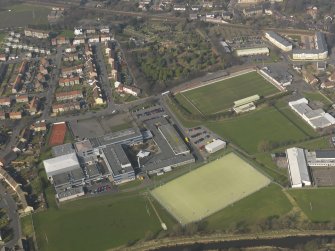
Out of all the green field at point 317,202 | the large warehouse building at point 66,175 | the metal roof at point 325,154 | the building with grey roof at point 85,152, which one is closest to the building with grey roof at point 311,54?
the metal roof at point 325,154

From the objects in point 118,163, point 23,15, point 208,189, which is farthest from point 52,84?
point 23,15

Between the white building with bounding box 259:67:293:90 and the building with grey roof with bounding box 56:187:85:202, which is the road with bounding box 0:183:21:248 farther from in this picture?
the white building with bounding box 259:67:293:90

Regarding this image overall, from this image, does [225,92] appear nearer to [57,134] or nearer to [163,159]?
[163,159]

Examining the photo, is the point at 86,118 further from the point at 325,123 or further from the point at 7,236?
the point at 325,123

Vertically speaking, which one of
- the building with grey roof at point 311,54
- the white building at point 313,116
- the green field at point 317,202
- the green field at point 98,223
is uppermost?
the building with grey roof at point 311,54

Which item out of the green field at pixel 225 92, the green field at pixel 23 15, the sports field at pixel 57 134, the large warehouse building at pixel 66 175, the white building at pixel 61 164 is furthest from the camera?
the green field at pixel 23 15

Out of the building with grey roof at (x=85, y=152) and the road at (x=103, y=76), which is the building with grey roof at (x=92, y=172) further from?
the road at (x=103, y=76)
